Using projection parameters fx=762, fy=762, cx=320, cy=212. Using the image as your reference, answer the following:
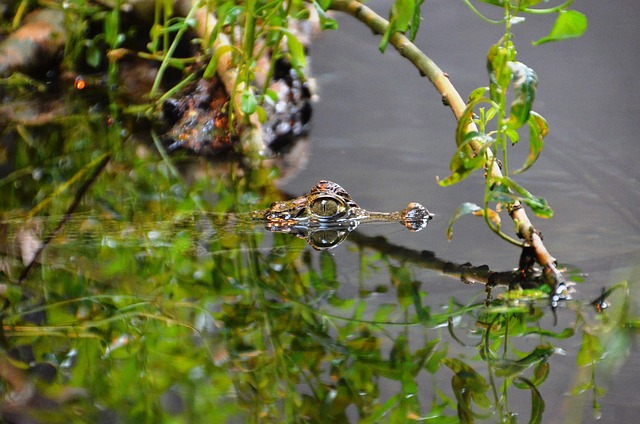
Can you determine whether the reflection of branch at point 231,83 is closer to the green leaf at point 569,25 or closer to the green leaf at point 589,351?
the green leaf at point 569,25

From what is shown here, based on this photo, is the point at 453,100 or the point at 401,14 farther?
the point at 453,100

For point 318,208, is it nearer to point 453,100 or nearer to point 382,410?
point 453,100

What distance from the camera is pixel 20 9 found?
382cm

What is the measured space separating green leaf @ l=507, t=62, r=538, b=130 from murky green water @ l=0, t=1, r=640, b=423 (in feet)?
1.24

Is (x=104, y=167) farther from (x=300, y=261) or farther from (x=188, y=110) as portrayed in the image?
(x=300, y=261)

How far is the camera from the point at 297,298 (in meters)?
1.58

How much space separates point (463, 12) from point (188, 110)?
65.3 inches

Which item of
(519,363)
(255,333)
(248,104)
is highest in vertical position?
(519,363)

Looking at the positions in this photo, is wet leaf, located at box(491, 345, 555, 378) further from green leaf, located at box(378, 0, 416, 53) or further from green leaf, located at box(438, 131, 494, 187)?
green leaf, located at box(378, 0, 416, 53)

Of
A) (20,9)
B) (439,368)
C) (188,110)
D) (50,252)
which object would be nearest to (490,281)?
(439,368)

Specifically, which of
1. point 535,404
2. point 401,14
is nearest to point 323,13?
point 401,14

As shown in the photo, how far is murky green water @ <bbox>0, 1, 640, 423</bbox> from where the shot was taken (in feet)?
3.66

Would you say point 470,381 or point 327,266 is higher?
point 470,381

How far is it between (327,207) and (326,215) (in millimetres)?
25
